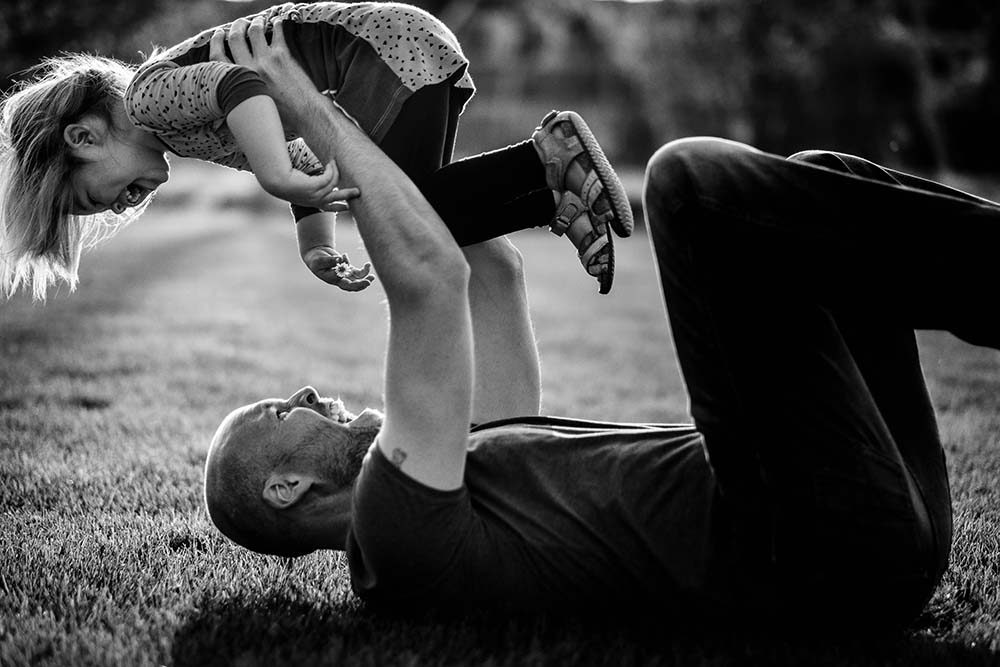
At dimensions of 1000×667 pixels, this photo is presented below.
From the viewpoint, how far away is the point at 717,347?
6.34ft

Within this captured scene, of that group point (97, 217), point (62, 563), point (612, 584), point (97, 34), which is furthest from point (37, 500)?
point (97, 34)

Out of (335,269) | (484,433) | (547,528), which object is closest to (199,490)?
(335,269)

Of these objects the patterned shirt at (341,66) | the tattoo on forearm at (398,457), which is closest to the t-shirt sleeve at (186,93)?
the patterned shirt at (341,66)

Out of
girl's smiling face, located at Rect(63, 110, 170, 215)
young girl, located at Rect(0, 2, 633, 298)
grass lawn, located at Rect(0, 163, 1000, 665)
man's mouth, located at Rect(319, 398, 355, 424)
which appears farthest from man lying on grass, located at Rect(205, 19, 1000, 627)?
girl's smiling face, located at Rect(63, 110, 170, 215)

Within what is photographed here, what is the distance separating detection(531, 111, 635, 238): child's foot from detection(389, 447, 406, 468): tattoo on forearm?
0.94 metres

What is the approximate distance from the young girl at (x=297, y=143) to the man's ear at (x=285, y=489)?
2.28 feet

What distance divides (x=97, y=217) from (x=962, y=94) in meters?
20.4

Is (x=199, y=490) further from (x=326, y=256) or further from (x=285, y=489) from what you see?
(x=285, y=489)

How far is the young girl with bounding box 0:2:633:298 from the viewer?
2564 millimetres

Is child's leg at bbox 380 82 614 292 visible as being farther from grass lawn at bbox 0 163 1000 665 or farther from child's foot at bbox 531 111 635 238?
grass lawn at bbox 0 163 1000 665

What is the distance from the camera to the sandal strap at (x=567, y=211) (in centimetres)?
260

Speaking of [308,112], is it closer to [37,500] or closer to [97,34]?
[37,500]

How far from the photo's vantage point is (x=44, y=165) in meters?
3.02

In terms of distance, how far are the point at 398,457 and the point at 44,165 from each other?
1.88m
